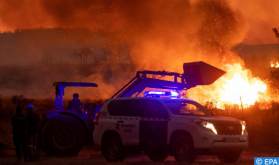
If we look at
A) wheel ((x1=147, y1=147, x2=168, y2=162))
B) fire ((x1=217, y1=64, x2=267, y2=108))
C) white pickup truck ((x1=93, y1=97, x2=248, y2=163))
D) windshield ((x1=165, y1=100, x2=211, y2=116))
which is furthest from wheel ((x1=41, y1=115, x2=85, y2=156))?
fire ((x1=217, y1=64, x2=267, y2=108))

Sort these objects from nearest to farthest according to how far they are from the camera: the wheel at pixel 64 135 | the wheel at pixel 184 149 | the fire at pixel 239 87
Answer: the wheel at pixel 184 149, the wheel at pixel 64 135, the fire at pixel 239 87

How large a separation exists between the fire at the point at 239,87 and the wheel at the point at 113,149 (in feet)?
56.5

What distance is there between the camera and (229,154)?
1360 centimetres

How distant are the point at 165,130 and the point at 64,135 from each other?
4.41 meters

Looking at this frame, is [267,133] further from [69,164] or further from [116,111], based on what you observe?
[69,164]

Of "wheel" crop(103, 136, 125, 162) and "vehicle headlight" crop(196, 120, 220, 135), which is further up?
"vehicle headlight" crop(196, 120, 220, 135)

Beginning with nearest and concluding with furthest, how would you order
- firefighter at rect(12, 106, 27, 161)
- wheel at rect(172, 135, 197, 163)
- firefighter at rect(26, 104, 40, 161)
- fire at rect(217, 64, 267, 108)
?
wheel at rect(172, 135, 197, 163) < firefighter at rect(12, 106, 27, 161) < firefighter at rect(26, 104, 40, 161) < fire at rect(217, 64, 267, 108)

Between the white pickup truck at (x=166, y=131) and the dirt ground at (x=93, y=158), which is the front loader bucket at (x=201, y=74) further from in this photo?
the dirt ground at (x=93, y=158)

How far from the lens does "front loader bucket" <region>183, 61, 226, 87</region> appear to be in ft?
54.5

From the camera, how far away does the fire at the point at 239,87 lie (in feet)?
104

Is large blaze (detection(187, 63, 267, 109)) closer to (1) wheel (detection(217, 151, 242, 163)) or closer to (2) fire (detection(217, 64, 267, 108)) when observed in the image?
(2) fire (detection(217, 64, 267, 108))

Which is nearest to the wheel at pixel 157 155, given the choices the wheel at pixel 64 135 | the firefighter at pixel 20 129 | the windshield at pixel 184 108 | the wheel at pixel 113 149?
the wheel at pixel 113 149

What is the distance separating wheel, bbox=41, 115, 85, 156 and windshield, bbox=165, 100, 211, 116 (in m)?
3.94

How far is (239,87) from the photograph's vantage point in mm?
32031
